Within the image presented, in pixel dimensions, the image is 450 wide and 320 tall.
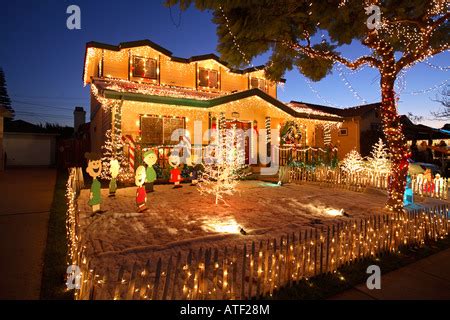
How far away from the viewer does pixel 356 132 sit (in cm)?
2620

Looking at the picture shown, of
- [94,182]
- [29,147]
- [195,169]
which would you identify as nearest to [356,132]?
[195,169]

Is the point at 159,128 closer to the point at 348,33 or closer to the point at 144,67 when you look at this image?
the point at 144,67

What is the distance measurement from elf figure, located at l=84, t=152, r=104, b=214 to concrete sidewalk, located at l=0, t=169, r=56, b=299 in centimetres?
114

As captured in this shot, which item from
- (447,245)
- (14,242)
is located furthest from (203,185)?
(447,245)

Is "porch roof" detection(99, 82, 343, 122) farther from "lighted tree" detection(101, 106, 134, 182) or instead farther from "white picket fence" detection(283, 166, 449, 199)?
"white picket fence" detection(283, 166, 449, 199)

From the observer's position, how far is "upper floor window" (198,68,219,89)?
60.5 ft

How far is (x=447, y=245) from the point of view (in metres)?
6.18

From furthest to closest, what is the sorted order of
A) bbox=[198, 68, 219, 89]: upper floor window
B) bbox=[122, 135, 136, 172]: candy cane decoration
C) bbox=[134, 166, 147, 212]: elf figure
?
bbox=[198, 68, 219, 89]: upper floor window → bbox=[122, 135, 136, 172]: candy cane decoration → bbox=[134, 166, 147, 212]: elf figure

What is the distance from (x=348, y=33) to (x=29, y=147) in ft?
96.2

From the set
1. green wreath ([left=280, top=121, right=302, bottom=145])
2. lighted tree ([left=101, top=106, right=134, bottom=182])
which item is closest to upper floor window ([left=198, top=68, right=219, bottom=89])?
green wreath ([left=280, top=121, right=302, bottom=145])

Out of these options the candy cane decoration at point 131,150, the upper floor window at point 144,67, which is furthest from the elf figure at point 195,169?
the upper floor window at point 144,67

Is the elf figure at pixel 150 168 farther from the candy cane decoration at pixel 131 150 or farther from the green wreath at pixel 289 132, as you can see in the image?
the green wreath at pixel 289 132

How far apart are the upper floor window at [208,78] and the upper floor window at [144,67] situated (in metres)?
3.04

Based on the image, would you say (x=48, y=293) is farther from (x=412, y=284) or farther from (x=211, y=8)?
(x=211, y=8)
